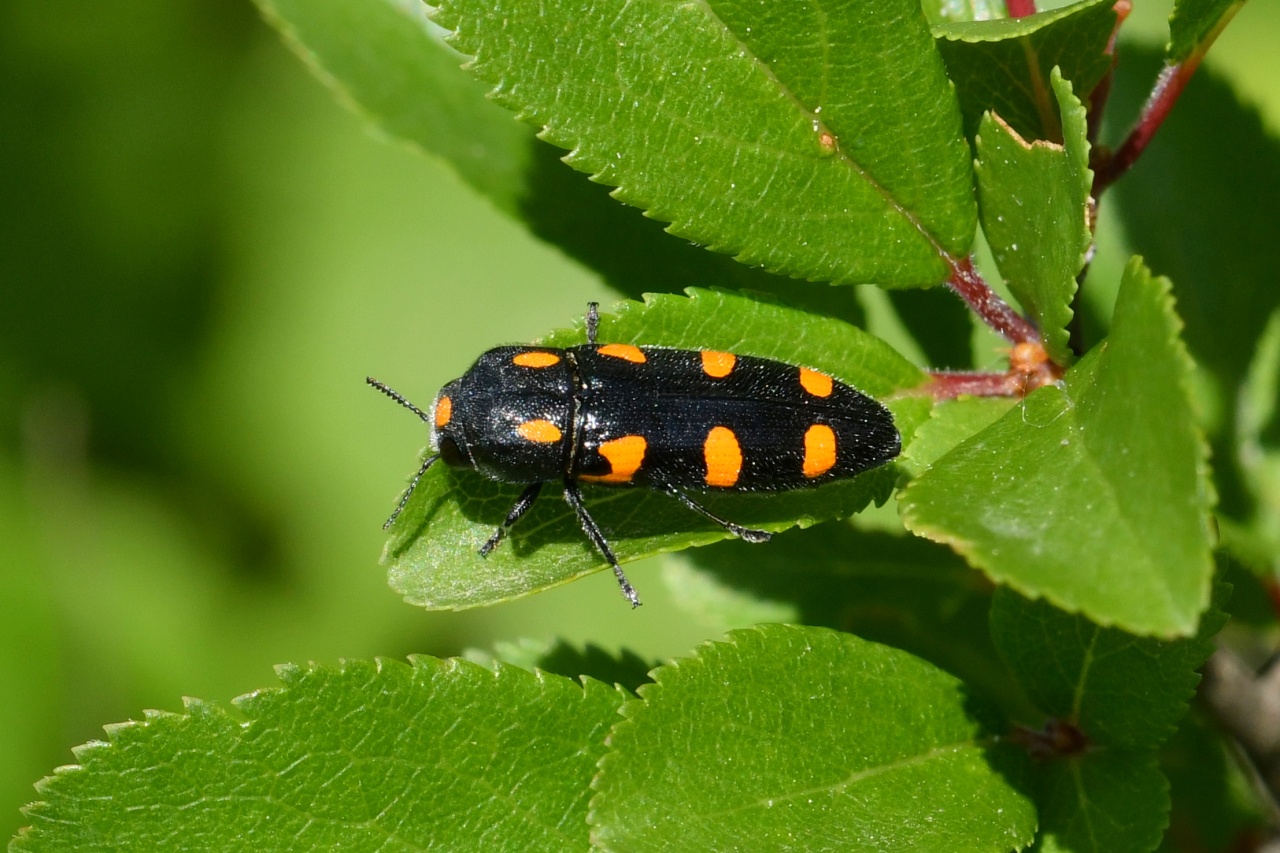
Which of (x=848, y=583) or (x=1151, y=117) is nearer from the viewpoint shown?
(x=1151, y=117)

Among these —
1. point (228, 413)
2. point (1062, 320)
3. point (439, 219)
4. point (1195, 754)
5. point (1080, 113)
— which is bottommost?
point (1195, 754)

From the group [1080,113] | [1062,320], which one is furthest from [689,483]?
[1080,113]

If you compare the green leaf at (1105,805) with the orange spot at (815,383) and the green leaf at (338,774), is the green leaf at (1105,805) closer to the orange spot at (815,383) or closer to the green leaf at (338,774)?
the green leaf at (338,774)

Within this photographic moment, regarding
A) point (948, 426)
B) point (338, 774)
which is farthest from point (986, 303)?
point (338, 774)

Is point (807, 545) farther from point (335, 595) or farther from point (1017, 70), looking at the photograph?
point (335, 595)

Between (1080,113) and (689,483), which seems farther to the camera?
(689,483)

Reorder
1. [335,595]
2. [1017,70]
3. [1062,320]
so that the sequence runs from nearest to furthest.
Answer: [1062,320], [1017,70], [335,595]

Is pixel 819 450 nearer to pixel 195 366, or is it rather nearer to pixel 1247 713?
pixel 1247 713
